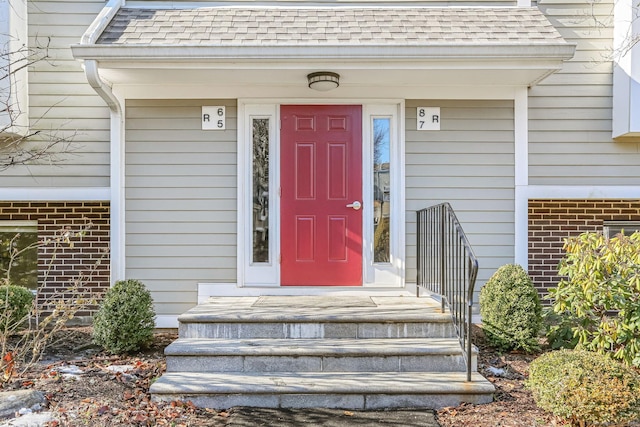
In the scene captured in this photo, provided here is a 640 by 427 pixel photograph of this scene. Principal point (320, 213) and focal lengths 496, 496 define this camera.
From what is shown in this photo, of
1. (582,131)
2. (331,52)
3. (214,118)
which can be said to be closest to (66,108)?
(214,118)

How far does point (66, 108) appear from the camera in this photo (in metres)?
4.88

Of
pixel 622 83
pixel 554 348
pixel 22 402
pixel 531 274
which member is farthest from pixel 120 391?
pixel 622 83

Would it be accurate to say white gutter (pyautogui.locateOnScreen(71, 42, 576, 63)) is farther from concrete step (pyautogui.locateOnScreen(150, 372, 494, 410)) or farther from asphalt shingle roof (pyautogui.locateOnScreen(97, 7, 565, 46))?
concrete step (pyautogui.locateOnScreen(150, 372, 494, 410))

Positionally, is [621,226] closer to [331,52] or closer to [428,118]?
[428,118]

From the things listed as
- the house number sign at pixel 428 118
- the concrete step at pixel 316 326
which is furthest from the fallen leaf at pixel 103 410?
the house number sign at pixel 428 118

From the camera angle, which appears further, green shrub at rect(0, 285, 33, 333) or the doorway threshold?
the doorway threshold

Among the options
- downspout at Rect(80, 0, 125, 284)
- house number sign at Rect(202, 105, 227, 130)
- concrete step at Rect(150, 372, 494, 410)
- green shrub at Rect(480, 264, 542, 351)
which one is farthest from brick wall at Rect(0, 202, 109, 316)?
green shrub at Rect(480, 264, 542, 351)

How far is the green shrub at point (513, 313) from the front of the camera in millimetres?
4035

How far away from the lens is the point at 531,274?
4922 mm

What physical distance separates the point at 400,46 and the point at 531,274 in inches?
102

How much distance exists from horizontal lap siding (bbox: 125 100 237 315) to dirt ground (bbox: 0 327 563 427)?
1.05 m

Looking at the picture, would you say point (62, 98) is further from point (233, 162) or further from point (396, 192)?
point (396, 192)

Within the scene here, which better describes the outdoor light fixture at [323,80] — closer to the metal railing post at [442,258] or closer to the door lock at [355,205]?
the door lock at [355,205]

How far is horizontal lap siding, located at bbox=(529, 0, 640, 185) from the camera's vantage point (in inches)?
192
